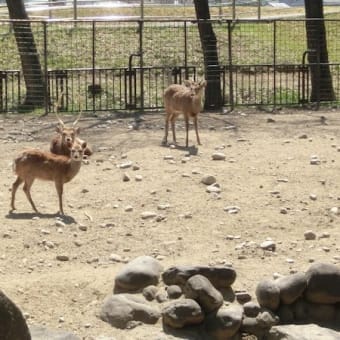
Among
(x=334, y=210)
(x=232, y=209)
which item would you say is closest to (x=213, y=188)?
(x=232, y=209)

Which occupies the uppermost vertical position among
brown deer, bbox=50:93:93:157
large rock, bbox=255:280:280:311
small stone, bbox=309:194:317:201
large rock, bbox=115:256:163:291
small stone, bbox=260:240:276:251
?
brown deer, bbox=50:93:93:157

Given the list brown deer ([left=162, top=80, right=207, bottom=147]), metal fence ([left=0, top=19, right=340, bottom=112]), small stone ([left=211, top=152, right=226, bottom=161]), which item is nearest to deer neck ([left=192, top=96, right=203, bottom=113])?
brown deer ([left=162, top=80, right=207, bottom=147])

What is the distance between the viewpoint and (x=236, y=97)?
1970cm

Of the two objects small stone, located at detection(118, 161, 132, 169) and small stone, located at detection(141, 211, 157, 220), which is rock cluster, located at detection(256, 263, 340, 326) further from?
small stone, located at detection(118, 161, 132, 169)

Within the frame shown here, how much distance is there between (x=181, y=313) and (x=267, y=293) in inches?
31.7

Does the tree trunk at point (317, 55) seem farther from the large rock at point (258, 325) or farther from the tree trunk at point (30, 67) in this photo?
the large rock at point (258, 325)

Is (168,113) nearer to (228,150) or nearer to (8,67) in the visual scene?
(228,150)

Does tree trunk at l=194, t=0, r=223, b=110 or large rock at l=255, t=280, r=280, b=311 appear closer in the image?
large rock at l=255, t=280, r=280, b=311

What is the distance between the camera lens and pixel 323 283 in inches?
365

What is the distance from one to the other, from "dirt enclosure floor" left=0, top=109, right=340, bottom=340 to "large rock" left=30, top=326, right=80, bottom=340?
0.40m

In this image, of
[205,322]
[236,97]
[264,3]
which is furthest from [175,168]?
[264,3]

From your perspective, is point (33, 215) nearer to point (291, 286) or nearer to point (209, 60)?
point (291, 286)

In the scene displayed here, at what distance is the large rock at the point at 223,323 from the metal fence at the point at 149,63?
343 inches

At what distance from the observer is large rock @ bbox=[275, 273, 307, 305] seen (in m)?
9.20
